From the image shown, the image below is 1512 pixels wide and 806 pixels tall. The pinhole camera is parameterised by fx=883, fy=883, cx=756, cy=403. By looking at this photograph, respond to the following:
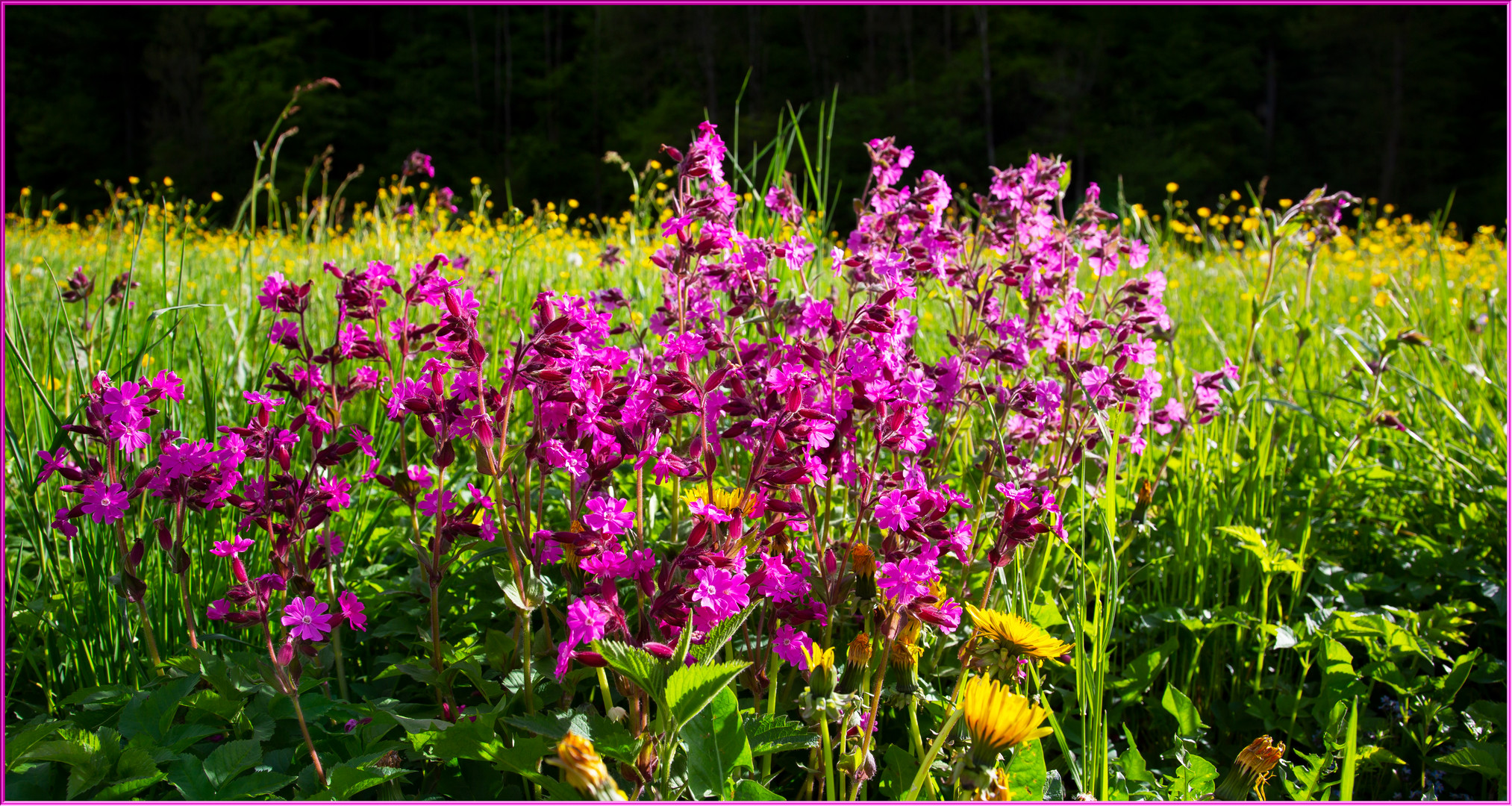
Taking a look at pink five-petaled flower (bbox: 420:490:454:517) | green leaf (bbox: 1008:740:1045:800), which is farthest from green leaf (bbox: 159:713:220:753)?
green leaf (bbox: 1008:740:1045:800)

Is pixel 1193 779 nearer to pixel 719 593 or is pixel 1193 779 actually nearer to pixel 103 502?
pixel 719 593

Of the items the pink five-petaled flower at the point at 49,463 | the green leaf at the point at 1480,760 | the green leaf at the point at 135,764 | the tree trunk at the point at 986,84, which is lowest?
the green leaf at the point at 1480,760

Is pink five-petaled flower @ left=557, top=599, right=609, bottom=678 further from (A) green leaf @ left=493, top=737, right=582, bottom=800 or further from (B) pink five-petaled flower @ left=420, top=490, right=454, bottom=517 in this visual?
(B) pink five-petaled flower @ left=420, top=490, right=454, bottom=517

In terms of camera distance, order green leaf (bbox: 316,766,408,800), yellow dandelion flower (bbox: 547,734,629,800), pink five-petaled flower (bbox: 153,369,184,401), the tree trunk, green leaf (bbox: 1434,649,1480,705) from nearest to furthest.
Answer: yellow dandelion flower (bbox: 547,734,629,800) < green leaf (bbox: 316,766,408,800) < pink five-petaled flower (bbox: 153,369,184,401) < green leaf (bbox: 1434,649,1480,705) < the tree trunk

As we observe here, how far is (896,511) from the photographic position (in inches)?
39.9

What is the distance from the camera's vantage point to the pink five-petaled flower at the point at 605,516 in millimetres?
922

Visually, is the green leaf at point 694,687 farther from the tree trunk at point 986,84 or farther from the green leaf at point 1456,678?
the tree trunk at point 986,84

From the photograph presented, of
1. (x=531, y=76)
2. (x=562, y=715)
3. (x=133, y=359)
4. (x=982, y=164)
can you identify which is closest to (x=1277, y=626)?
(x=562, y=715)

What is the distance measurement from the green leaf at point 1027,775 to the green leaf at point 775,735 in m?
0.23

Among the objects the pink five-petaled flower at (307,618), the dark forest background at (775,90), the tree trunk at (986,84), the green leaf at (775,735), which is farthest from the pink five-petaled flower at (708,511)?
the tree trunk at (986,84)

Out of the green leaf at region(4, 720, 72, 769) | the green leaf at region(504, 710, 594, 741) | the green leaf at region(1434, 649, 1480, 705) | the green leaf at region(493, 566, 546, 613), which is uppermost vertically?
the green leaf at region(493, 566, 546, 613)

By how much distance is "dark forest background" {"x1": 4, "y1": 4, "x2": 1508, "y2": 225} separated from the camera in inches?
718

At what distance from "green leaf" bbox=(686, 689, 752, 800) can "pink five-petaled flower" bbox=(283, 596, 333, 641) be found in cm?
45

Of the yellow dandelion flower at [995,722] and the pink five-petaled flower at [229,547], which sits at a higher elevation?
the pink five-petaled flower at [229,547]
